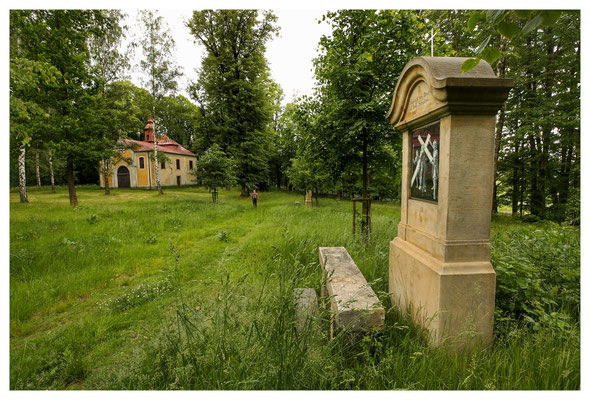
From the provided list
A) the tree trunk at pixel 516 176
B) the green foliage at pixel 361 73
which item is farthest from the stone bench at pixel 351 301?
the tree trunk at pixel 516 176

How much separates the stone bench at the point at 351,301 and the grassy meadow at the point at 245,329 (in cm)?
13

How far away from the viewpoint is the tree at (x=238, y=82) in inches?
831

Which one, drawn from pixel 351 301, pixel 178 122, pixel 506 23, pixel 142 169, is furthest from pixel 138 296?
pixel 178 122

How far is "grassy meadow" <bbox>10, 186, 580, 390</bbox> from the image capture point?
1932 millimetres

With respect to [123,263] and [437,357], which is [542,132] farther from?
[123,263]

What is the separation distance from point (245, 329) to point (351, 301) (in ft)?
4.08

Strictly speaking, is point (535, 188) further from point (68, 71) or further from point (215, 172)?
point (68, 71)

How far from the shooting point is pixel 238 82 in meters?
20.9

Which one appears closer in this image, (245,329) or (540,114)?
(245,329)

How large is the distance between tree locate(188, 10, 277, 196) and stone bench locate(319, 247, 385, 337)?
1875 cm

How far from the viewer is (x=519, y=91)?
1344cm

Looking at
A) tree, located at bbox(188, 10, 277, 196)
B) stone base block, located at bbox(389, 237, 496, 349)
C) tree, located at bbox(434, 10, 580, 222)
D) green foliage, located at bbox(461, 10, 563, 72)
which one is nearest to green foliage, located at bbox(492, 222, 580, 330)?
stone base block, located at bbox(389, 237, 496, 349)

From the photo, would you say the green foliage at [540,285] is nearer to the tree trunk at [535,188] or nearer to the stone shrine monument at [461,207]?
the stone shrine monument at [461,207]

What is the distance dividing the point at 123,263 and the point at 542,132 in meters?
16.3
